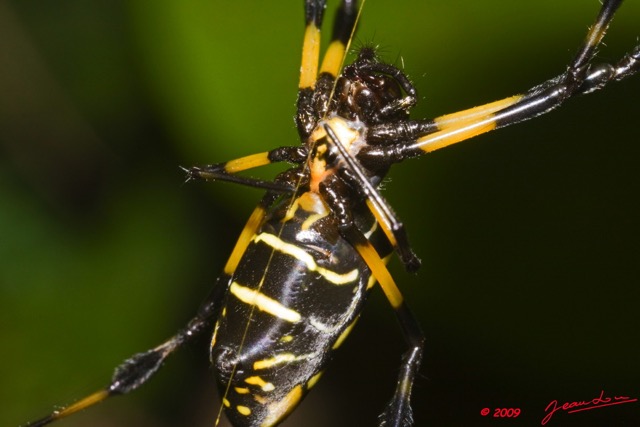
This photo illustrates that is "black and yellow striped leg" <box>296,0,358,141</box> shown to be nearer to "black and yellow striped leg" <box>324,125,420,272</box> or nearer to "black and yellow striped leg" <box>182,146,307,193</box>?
"black and yellow striped leg" <box>182,146,307,193</box>

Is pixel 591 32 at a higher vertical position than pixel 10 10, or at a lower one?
lower

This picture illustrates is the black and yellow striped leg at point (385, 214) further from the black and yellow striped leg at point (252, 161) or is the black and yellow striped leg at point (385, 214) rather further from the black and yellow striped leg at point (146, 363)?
the black and yellow striped leg at point (146, 363)

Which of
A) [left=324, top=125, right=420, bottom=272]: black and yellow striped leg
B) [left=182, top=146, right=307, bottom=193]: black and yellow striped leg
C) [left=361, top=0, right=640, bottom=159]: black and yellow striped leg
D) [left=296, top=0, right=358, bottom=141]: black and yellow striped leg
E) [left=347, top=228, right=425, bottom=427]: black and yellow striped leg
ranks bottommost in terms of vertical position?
[left=347, top=228, right=425, bottom=427]: black and yellow striped leg

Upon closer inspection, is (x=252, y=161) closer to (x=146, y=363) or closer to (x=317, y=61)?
(x=317, y=61)

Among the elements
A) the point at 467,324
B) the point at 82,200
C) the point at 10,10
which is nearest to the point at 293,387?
the point at 467,324

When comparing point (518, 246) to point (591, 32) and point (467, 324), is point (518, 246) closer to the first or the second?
point (467, 324)

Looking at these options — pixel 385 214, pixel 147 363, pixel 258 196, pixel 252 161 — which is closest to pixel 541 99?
pixel 385 214

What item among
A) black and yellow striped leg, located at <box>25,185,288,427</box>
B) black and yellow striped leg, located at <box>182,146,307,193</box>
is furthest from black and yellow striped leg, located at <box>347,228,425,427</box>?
black and yellow striped leg, located at <box>25,185,288,427</box>

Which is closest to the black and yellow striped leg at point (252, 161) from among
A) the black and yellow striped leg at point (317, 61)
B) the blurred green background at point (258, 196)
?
the black and yellow striped leg at point (317, 61)
